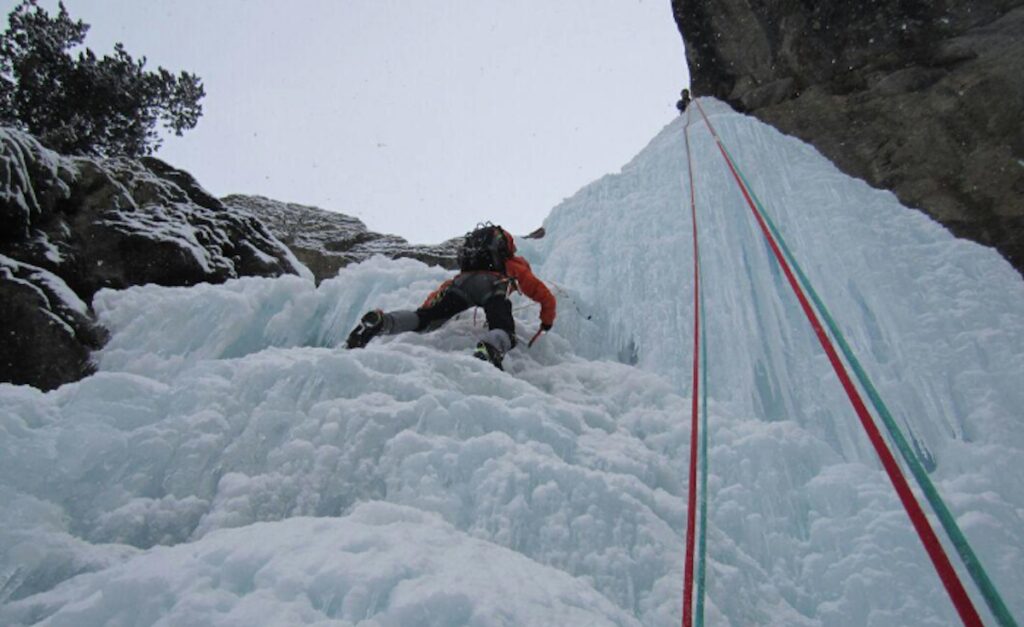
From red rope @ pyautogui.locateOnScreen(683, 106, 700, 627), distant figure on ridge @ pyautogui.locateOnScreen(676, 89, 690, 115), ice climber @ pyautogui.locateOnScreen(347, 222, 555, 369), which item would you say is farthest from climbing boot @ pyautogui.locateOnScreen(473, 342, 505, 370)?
distant figure on ridge @ pyautogui.locateOnScreen(676, 89, 690, 115)

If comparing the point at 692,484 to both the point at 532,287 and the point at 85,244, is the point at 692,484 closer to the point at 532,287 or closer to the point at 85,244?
the point at 532,287

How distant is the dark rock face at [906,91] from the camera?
17.2 feet

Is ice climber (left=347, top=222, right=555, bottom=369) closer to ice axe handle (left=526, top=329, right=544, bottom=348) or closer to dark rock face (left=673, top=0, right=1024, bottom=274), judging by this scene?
ice axe handle (left=526, top=329, right=544, bottom=348)

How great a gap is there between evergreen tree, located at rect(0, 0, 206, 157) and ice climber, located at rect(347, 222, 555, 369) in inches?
330

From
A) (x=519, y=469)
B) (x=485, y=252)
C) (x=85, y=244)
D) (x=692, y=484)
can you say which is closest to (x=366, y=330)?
(x=485, y=252)

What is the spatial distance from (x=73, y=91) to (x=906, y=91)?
499 inches

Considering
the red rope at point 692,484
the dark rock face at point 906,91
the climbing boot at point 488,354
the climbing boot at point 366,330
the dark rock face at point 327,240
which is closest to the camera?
the red rope at point 692,484

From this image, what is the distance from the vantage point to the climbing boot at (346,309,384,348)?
3883 mm

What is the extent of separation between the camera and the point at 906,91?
6.45 m

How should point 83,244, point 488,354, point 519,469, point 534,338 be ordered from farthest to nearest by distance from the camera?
1. point 83,244
2. point 534,338
3. point 488,354
4. point 519,469

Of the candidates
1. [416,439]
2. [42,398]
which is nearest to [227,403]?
[42,398]

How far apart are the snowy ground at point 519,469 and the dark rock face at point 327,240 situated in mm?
4902

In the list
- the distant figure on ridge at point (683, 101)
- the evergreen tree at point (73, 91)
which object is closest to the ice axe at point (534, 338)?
the distant figure on ridge at point (683, 101)

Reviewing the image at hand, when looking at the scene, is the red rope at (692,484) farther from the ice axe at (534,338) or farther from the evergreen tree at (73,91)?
Answer: the evergreen tree at (73,91)
